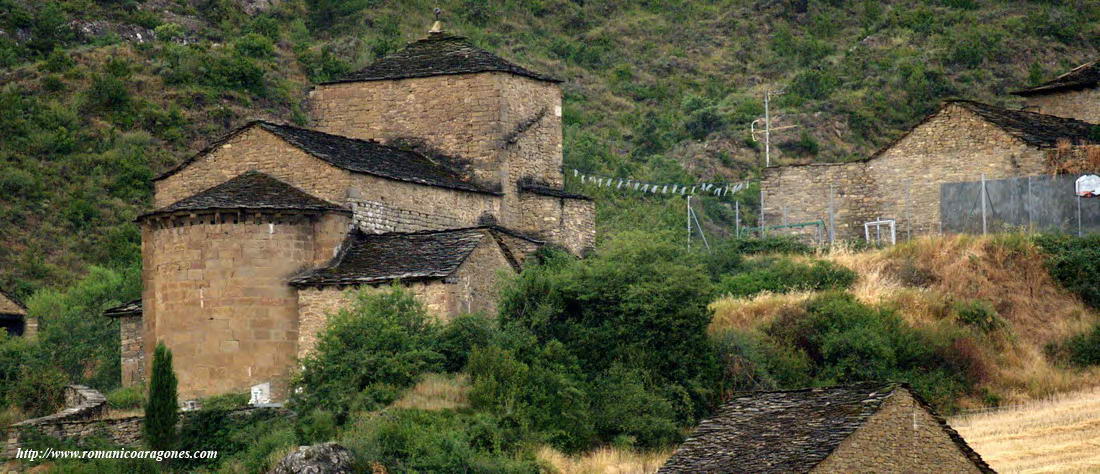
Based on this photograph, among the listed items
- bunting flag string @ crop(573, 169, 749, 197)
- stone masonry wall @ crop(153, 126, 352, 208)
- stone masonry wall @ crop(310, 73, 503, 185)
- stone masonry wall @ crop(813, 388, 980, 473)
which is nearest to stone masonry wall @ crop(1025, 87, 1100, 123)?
bunting flag string @ crop(573, 169, 749, 197)

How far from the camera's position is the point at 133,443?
3456 centimetres

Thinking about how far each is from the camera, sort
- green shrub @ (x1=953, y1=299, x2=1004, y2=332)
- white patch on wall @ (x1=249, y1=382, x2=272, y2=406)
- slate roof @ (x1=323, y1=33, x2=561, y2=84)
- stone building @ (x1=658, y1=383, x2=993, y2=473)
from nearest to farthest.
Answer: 1. stone building @ (x1=658, y1=383, x2=993, y2=473)
2. white patch on wall @ (x1=249, y1=382, x2=272, y2=406)
3. green shrub @ (x1=953, y1=299, x2=1004, y2=332)
4. slate roof @ (x1=323, y1=33, x2=561, y2=84)

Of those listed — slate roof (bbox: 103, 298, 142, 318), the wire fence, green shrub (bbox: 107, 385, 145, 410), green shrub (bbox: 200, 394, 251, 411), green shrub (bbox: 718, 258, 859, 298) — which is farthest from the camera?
the wire fence

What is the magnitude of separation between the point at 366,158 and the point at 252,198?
3.31 meters

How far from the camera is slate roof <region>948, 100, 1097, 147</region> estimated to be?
144ft

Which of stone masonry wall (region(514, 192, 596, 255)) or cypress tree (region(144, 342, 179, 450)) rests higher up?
stone masonry wall (region(514, 192, 596, 255))

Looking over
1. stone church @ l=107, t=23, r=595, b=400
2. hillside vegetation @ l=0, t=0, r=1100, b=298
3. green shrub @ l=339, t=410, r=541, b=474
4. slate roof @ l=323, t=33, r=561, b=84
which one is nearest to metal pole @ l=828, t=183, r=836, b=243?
stone church @ l=107, t=23, r=595, b=400

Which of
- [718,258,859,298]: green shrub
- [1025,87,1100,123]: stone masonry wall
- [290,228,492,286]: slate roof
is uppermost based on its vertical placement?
[1025,87,1100,123]: stone masonry wall

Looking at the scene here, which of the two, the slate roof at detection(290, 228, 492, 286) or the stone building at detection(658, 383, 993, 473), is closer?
the stone building at detection(658, 383, 993, 473)

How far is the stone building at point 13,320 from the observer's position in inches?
1959

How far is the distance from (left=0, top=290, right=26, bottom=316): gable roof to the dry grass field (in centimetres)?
2586

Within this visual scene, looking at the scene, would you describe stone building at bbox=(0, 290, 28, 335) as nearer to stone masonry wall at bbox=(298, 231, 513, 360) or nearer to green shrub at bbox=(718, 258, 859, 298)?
stone masonry wall at bbox=(298, 231, 513, 360)

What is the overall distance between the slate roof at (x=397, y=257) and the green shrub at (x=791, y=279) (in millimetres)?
7552

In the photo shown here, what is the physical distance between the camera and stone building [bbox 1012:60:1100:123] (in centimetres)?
4809
